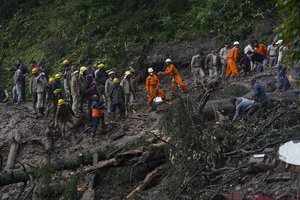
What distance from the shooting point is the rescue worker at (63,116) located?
17.2m

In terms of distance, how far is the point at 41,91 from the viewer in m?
19.2

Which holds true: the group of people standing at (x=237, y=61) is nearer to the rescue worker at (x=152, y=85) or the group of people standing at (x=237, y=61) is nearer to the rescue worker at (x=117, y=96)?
the rescue worker at (x=152, y=85)

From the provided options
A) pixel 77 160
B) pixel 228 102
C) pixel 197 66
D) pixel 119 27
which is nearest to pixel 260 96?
pixel 228 102

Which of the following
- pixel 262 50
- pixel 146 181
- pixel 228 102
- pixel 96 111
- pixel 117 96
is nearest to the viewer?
pixel 146 181

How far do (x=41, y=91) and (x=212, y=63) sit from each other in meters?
5.82

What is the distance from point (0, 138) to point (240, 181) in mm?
10160

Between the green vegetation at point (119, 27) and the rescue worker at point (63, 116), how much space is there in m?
6.00

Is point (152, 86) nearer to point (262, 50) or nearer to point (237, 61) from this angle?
point (237, 61)

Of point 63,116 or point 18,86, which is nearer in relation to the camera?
point 63,116

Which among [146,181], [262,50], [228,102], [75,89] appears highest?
[262,50]

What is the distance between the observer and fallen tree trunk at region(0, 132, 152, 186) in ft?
46.5

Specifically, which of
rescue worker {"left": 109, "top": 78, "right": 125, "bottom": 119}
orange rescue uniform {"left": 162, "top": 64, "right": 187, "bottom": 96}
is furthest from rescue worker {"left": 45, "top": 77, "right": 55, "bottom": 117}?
orange rescue uniform {"left": 162, "top": 64, "right": 187, "bottom": 96}

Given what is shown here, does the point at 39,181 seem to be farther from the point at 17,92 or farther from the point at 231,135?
the point at 17,92

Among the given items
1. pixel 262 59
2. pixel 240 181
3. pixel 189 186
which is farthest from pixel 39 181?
pixel 262 59
